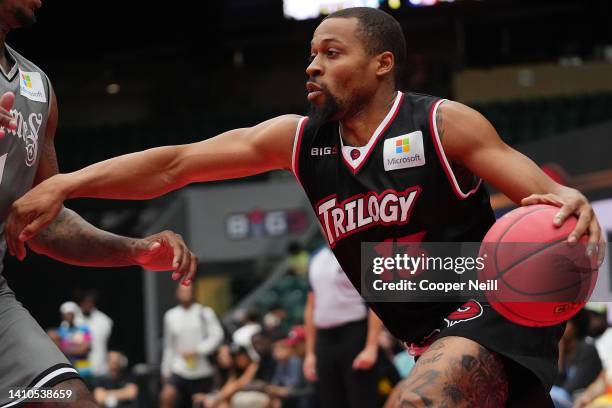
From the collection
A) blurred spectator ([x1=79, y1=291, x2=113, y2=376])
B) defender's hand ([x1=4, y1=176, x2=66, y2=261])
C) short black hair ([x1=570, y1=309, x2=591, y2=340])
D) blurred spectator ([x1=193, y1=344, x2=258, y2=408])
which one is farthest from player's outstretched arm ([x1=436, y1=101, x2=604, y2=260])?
blurred spectator ([x1=79, y1=291, x2=113, y2=376])

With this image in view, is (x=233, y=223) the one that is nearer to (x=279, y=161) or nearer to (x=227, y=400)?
(x=227, y=400)

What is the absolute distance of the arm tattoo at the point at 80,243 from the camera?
4.23 m

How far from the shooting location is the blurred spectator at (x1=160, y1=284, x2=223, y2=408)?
441 inches

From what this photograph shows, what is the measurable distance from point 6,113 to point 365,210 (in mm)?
1401

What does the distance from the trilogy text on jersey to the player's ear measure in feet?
1.69

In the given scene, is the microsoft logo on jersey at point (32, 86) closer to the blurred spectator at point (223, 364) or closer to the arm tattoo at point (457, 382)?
the arm tattoo at point (457, 382)

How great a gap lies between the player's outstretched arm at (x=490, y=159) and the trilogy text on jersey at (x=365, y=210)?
236mm

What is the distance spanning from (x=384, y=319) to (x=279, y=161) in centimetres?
79

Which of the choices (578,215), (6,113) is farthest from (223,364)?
(578,215)

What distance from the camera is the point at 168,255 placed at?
4.15 meters

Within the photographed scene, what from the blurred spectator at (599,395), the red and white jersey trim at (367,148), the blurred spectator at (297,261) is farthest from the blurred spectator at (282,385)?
the red and white jersey trim at (367,148)

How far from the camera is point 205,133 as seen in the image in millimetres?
19016

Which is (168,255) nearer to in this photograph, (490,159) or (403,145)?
(403,145)

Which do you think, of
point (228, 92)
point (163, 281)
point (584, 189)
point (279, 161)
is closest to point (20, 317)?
point (279, 161)
